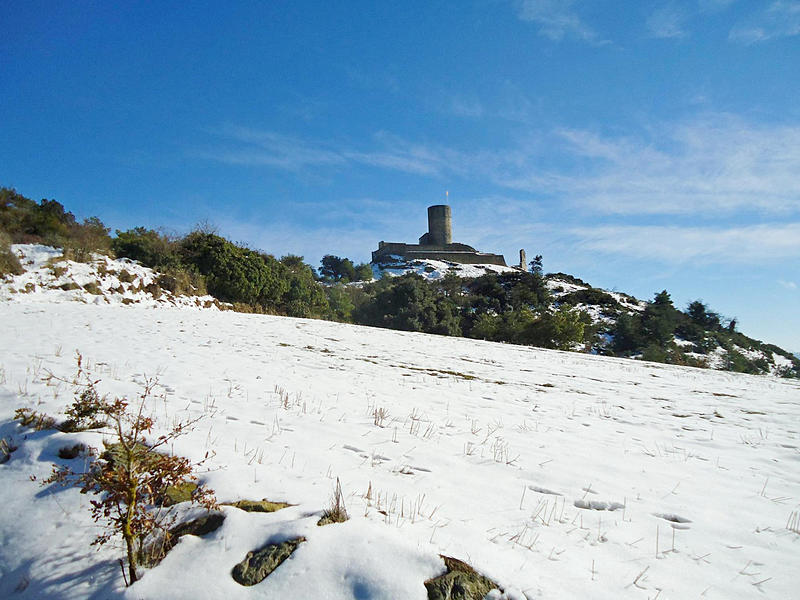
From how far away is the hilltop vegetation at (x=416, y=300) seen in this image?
1712cm

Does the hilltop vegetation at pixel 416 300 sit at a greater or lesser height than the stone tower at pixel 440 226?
lesser

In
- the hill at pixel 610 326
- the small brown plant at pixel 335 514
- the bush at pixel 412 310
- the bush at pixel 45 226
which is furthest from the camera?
the bush at pixel 412 310

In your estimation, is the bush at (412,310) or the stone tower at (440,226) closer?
the bush at (412,310)

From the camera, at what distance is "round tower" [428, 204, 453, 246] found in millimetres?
78938

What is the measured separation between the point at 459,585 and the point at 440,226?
7950 centimetres

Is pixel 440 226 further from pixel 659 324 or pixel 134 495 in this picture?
pixel 134 495

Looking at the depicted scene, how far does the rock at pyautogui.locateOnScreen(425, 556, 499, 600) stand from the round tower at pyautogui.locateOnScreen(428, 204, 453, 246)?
256 feet

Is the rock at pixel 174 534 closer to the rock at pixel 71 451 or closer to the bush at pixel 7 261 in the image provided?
the rock at pixel 71 451

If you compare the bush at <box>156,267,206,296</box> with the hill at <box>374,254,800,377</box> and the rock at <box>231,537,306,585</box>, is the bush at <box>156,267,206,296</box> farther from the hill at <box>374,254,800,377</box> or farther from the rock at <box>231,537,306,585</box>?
the hill at <box>374,254,800,377</box>

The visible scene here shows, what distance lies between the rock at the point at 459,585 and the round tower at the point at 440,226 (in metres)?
77.9

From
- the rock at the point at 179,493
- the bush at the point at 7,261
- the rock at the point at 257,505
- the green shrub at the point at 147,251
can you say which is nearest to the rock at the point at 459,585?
the rock at the point at 257,505

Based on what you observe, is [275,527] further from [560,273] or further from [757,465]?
[560,273]

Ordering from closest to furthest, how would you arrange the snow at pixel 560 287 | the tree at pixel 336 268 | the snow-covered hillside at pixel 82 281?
1. the snow-covered hillside at pixel 82 281
2. the snow at pixel 560 287
3. the tree at pixel 336 268

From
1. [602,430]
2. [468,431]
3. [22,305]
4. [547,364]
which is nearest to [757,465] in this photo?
[602,430]
